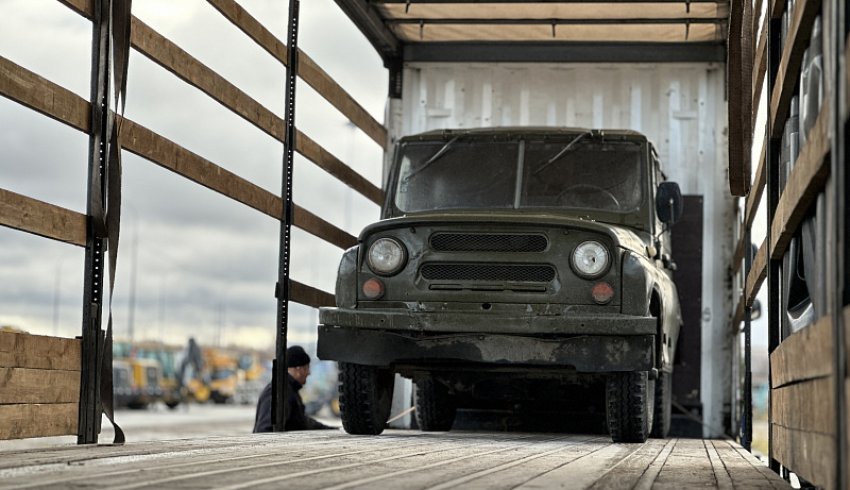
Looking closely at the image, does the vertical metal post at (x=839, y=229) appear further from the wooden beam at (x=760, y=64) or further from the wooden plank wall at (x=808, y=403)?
the wooden beam at (x=760, y=64)

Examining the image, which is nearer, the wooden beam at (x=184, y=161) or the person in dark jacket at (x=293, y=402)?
the wooden beam at (x=184, y=161)

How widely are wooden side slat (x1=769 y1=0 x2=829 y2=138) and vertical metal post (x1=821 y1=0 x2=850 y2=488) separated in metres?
0.22

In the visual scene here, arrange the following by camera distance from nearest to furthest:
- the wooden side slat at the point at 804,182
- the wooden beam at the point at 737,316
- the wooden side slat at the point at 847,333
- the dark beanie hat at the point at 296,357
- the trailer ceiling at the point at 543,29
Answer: the wooden side slat at the point at 847,333, the wooden side slat at the point at 804,182, the wooden beam at the point at 737,316, the dark beanie hat at the point at 296,357, the trailer ceiling at the point at 543,29

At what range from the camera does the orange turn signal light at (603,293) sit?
741 cm

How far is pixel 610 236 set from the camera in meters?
7.46

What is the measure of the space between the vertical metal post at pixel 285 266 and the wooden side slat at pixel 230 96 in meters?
0.11

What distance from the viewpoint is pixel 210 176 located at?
8.00 m

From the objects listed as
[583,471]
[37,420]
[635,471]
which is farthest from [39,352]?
[635,471]

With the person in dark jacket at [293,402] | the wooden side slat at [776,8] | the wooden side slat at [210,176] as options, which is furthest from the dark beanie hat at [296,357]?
the wooden side slat at [776,8]

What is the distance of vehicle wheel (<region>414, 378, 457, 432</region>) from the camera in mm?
9812

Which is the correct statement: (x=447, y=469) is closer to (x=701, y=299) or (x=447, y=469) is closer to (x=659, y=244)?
(x=659, y=244)

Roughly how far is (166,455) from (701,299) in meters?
6.97

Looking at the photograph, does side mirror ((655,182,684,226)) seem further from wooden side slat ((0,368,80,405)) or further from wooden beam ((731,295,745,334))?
wooden side slat ((0,368,80,405))

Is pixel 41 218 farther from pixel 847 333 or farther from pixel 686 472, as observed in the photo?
pixel 847 333
